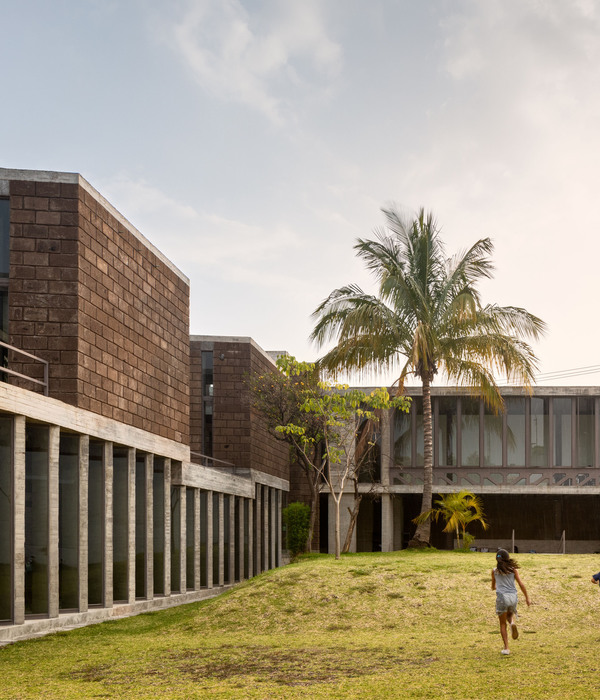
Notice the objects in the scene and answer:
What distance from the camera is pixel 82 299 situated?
53.7 feet

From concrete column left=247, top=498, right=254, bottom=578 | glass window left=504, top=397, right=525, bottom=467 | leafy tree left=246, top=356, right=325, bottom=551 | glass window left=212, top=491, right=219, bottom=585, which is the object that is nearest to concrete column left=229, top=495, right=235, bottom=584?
glass window left=212, top=491, right=219, bottom=585

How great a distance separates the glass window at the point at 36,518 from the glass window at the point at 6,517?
835 mm

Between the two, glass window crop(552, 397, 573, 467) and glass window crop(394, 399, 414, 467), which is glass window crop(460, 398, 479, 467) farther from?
glass window crop(552, 397, 573, 467)

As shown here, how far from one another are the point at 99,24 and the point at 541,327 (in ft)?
47.5

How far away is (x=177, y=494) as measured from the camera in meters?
22.1

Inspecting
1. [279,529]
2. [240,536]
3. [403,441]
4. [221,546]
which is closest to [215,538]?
[221,546]

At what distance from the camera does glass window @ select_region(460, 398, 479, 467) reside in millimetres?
30562

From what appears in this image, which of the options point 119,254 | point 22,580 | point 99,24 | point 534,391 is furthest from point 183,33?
point 534,391

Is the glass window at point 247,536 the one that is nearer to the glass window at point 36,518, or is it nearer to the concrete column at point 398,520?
the concrete column at point 398,520

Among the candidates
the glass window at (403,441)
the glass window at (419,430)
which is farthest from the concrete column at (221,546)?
the glass window at (419,430)

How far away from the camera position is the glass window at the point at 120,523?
18.2 meters

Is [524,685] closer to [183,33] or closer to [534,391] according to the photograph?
[183,33]

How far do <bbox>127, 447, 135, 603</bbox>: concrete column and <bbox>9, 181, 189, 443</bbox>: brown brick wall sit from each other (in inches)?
30.1

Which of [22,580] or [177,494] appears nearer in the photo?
[22,580]
